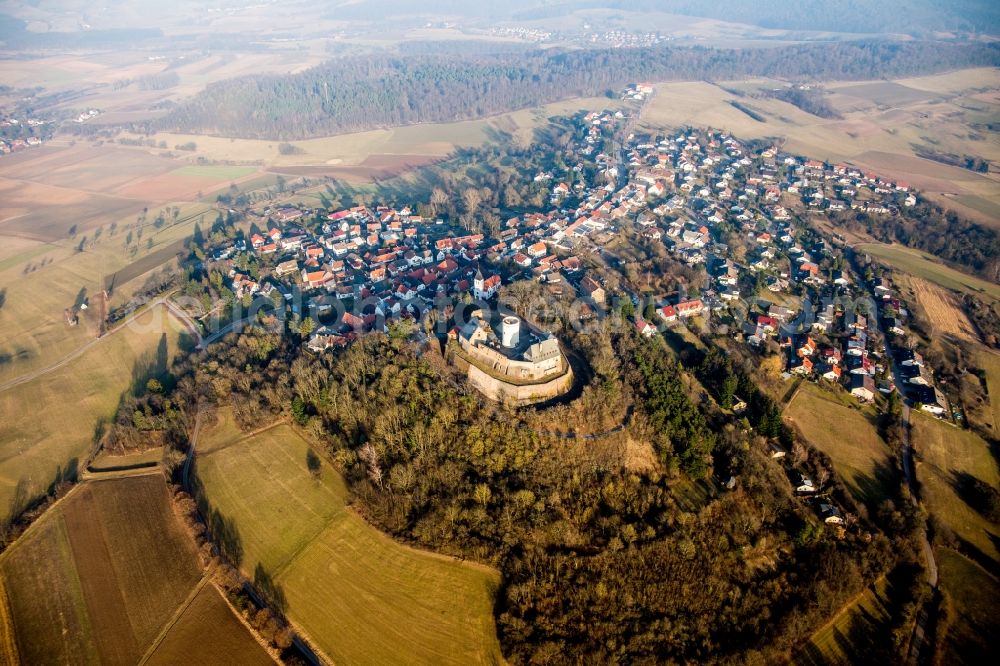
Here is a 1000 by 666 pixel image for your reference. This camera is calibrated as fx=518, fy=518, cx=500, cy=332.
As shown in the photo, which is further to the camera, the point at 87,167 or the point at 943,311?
the point at 87,167

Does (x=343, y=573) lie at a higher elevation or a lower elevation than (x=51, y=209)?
lower

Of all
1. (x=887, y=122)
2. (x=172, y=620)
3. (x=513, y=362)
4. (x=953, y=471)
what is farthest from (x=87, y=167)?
(x=887, y=122)

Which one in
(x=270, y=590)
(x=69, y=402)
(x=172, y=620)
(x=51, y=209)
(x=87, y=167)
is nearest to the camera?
(x=172, y=620)

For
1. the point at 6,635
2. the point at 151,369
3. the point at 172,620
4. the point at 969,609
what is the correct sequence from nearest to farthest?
the point at 6,635 < the point at 172,620 < the point at 969,609 < the point at 151,369

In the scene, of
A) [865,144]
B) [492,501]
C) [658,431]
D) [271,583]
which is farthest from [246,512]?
[865,144]

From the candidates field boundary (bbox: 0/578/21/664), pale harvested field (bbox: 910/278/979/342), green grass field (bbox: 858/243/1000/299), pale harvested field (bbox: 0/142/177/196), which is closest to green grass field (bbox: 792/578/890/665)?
pale harvested field (bbox: 910/278/979/342)

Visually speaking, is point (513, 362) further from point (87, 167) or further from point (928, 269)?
point (87, 167)

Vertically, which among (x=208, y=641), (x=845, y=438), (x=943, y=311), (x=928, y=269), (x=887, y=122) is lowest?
(x=928, y=269)
